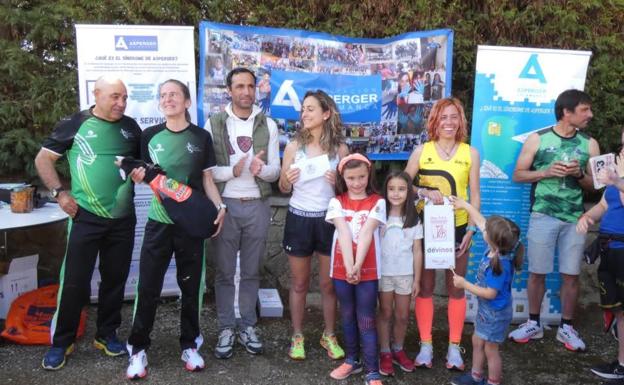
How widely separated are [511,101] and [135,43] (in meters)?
2.99

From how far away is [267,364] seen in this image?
3834 millimetres

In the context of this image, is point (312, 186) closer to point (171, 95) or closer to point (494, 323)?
point (171, 95)

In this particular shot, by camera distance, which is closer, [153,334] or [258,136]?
[258,136]

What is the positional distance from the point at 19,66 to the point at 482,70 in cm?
398

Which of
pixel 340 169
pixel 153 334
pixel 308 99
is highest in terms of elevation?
pixel 308 99

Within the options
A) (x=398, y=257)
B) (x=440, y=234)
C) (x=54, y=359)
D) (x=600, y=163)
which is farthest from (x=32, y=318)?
(x=600, y=163)

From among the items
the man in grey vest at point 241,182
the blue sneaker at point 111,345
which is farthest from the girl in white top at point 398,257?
the blue sneaker at point 111,345

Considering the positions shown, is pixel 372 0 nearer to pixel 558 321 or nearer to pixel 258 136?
pixel 258 136

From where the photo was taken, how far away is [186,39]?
454 centimetres

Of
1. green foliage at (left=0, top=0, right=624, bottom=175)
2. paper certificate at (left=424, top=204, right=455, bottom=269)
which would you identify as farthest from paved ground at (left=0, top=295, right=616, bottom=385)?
green foliage at (left=0, top=0, right=624, bottom=175)

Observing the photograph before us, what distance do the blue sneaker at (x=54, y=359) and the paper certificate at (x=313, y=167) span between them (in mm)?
1912

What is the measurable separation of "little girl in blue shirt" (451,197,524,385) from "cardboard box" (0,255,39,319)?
3253 millimetres

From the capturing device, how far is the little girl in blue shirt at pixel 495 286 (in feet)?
10.8

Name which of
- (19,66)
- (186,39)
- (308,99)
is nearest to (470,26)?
(308,99)
